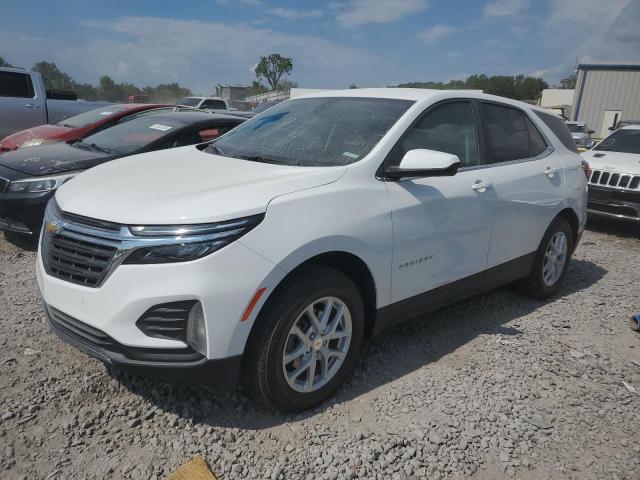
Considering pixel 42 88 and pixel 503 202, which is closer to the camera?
pixel 503 202

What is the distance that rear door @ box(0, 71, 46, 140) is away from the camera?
9914 mm

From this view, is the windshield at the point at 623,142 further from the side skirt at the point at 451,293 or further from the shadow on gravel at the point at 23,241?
the shadow on gravel at the point at 23,241

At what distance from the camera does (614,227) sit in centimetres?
810

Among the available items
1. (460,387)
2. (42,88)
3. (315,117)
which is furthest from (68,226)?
(42,88)

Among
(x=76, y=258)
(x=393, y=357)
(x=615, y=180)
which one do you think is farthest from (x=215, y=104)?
(x=76, y=258)

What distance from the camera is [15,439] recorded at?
2426mm

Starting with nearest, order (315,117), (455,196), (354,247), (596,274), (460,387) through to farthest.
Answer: (354,247), (460,387), (455,196), (315,117), (596,274)

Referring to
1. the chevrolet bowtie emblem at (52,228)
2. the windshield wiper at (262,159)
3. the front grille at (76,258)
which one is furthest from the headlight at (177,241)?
the windshield wiper at (262,159)

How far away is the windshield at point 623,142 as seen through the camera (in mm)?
8002

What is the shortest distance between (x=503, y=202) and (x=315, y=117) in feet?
5.01

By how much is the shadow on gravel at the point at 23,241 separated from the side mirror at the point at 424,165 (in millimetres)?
3937

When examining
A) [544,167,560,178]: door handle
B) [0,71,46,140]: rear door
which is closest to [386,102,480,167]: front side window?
[544,167,560,178]: door handle

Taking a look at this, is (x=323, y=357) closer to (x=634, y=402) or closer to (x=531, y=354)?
(x=531, y=354)

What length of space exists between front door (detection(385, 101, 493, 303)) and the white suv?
1cm
